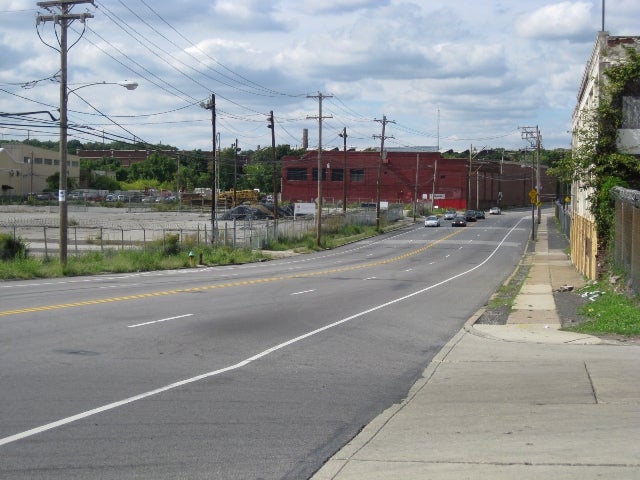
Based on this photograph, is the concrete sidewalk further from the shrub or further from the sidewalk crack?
the shrub

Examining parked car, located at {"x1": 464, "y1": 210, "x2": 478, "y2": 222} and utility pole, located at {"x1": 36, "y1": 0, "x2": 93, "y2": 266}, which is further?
parked car, located at {"x1": 464, "y1": 210, "x2": 478, "y2": 222}

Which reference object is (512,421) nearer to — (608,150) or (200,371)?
(200,371)

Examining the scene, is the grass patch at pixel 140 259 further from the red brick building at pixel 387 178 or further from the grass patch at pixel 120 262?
the red brick building at pixel 387 178

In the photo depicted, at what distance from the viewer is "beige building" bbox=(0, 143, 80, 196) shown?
122938 millimetres

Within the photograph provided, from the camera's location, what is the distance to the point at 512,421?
353 inches

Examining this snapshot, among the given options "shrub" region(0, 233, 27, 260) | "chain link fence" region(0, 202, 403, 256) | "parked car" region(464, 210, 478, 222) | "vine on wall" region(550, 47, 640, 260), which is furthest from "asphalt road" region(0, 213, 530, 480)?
"parked car" region(464, 210, 478, 222)

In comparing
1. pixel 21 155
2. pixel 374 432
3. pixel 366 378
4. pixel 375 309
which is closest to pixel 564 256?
pixel 375 309

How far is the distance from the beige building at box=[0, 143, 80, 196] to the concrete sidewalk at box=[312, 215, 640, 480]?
Answer: 11344cm

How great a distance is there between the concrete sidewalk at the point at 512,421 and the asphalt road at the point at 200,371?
460 mm

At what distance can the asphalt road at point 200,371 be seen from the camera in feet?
25.4

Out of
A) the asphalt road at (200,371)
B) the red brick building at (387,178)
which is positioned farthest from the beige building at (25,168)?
the asphalt road at (200,371)

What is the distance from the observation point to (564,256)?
52906 millimetres

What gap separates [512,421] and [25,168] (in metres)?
130

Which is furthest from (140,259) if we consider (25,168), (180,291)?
(25,168)
